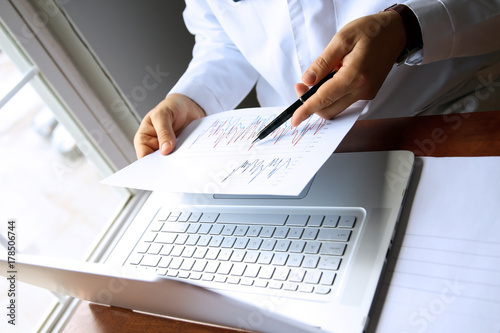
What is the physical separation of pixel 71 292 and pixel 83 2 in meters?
0.70

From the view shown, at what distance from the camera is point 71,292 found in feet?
1.97

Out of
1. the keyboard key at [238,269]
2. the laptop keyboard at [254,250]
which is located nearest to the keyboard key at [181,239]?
the laptop keyboard at [254,250]

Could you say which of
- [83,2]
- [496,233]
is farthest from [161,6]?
[496,233]

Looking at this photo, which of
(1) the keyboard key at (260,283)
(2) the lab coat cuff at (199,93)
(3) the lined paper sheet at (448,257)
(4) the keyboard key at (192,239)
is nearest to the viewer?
(3) the lined paper sheet at (448,257)

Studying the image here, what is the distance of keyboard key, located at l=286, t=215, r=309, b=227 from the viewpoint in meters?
0.56

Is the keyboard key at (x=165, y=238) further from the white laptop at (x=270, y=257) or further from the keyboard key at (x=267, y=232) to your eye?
the keyboard key at (x=267, y=232)

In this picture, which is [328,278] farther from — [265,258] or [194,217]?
[194,217]

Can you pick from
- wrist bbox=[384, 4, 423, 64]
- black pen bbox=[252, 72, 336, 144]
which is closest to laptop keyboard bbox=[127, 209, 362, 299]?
black pen bbox=[252, 72, 336, 144]

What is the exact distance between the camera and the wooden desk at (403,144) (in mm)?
552

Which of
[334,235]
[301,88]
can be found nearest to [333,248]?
[334,235]

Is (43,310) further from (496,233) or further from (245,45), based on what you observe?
(496,233)

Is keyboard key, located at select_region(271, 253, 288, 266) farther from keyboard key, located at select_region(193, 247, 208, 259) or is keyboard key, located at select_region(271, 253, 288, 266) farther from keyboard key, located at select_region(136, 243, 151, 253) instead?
keyboard key, located at select_region(136, 243, 151, 253)

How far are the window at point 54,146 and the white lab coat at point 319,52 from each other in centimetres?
26

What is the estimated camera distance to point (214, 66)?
3.34 feet
